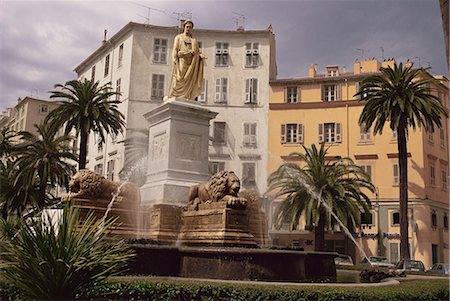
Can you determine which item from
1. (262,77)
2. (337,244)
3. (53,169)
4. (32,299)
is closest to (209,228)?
(32,299)

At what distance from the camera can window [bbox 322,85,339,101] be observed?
2100 inches

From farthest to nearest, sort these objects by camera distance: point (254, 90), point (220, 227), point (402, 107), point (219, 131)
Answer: point (254, 90) < point (219, 131) < point (402, 107) < point (220, 227)

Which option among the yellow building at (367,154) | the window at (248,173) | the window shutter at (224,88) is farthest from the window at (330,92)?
the window at (248,173)

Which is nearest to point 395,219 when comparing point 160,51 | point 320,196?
point 320,196

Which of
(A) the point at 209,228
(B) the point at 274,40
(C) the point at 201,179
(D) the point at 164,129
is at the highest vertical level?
(B) the point at 274,40

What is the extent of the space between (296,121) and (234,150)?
696 cm

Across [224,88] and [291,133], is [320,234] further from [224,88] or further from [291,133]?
[224,88]

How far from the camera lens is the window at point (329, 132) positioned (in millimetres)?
52344

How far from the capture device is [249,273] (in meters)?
11.1

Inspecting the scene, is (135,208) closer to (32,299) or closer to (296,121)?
(32,299)

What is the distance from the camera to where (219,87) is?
53719 mm

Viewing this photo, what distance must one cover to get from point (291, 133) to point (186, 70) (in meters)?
37.3

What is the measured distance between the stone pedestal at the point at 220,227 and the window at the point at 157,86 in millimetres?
39689

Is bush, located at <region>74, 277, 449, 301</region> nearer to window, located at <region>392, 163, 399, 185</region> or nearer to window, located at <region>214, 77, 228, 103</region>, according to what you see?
window, located at <region>392, 163, 399, 185</region>
